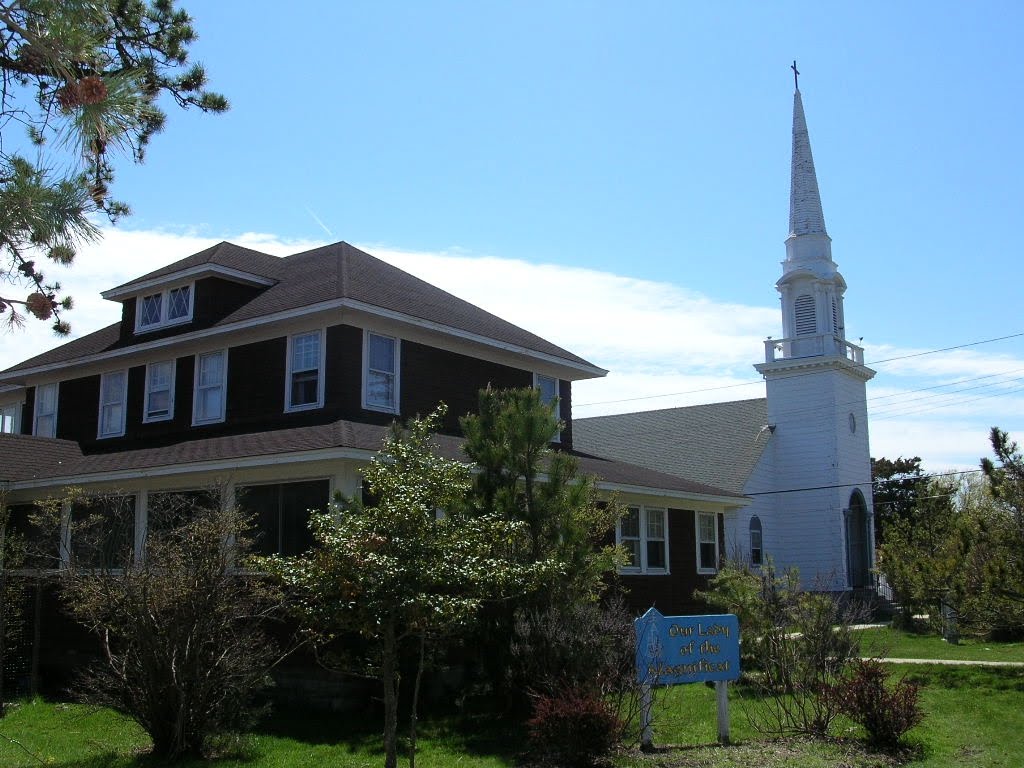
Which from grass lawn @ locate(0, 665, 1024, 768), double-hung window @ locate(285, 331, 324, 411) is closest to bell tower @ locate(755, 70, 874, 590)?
grass lawn @ locate(0, 665, 1024, 768)

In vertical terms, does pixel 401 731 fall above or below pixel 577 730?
below

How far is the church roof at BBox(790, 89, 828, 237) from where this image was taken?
3975cm

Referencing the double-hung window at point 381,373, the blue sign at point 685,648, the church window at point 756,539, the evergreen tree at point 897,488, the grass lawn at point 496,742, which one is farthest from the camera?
the evergreen tree at point 897,488

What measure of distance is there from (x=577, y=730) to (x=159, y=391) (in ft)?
46.4

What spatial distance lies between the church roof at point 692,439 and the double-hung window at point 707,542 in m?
9.61

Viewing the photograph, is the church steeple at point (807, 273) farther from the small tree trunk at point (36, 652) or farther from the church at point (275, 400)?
the small tree trunk at point (36, 652)

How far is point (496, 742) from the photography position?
12.7m

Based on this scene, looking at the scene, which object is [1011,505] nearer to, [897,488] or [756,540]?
[756,540]

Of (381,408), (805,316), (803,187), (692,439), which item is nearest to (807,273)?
(805,316)

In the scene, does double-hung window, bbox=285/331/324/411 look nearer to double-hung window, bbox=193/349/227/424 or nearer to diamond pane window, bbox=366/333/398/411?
diamond pane window, bbox=366/333/398/411

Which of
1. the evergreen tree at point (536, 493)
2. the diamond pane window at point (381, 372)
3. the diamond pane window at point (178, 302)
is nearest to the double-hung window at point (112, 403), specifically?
the diamond pane window at point (178, 302)

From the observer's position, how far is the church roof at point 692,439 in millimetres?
37156

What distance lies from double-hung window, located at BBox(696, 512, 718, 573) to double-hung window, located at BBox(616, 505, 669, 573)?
68.6 inches

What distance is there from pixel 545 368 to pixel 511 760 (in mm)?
13275
